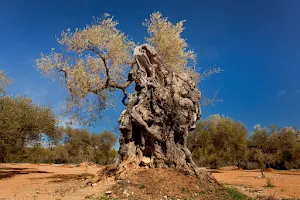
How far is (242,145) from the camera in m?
32.5

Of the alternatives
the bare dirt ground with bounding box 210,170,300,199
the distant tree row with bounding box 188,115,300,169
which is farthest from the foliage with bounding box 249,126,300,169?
the bare dirt ground with bounding box 210,170,300,199

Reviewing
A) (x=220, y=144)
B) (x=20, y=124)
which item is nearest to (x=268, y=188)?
(x=20, y=124)

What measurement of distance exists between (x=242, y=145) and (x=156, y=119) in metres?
22.8

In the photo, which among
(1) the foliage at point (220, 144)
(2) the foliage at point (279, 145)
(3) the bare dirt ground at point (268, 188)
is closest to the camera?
(3) the bare dirt ground at point (268, 188)

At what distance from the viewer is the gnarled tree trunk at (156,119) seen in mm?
12868

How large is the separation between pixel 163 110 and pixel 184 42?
7803mm

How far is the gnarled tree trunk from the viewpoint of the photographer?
12868 millimetres

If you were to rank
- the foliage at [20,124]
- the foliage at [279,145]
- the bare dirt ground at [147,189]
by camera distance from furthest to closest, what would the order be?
the foliage at [279,145] < the foliage at [20,124] < the bare dirt ground at [147,189]

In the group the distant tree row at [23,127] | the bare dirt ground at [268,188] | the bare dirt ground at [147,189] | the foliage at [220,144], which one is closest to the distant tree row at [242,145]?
the foliage at [220,144]

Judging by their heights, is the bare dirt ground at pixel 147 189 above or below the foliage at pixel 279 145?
below

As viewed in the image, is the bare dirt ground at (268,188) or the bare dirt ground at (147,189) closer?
the bare dirt ground at (147,189)

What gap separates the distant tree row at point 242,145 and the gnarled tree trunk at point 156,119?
19.4 m

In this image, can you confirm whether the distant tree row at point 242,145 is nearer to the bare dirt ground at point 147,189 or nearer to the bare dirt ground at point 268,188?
the bare dirt ground at point 268,188

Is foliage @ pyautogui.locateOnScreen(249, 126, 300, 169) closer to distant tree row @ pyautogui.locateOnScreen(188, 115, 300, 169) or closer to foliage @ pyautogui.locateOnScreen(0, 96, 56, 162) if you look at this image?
distant tree row @ pyautogui.locateOnScreen(188, 115, 300, 169)
